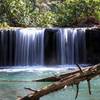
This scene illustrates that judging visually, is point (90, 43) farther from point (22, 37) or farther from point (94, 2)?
point (94, 2)

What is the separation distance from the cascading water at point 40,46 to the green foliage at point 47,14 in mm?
5817

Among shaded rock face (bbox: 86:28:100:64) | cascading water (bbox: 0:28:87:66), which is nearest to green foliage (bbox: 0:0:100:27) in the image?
cascading water (bbox: 0:28:87:66)

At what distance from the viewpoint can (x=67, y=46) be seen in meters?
30.4

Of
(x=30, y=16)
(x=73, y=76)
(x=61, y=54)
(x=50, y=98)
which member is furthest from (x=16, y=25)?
(x=73, y=76)

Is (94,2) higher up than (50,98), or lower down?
higher up

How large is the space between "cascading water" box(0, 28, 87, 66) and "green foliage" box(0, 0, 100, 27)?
19.1ft

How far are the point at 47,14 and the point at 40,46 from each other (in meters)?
9.04

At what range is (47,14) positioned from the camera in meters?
38.9

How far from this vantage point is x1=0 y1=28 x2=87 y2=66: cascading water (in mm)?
29906

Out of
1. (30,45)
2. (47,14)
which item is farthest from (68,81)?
(47,14)

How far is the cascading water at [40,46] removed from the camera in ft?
→ 98.1

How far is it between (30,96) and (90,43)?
85.8ft

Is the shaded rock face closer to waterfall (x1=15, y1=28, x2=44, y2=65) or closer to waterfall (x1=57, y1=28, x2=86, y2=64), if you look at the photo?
waterfall (x1=57, y1=28, x2=86, y2=64)

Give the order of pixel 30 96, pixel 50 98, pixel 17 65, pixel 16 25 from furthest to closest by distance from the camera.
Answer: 1. pixel 16 25
2. pixel 17 65
3. pixel 50 98
4. pixel 30 96
